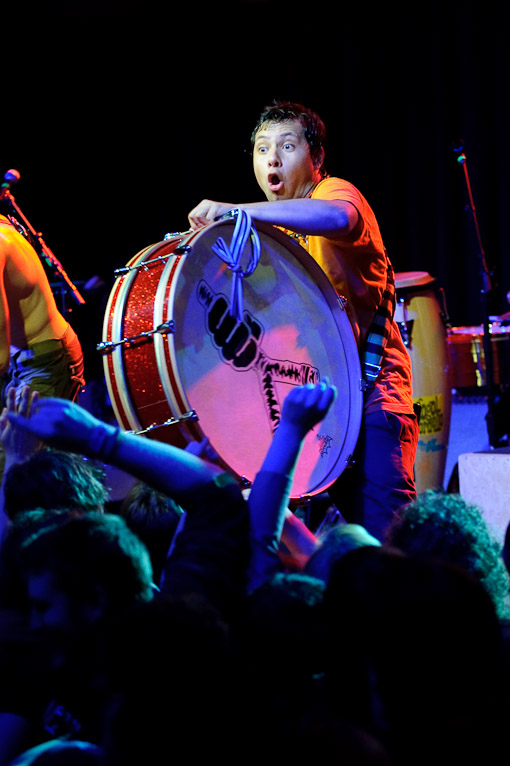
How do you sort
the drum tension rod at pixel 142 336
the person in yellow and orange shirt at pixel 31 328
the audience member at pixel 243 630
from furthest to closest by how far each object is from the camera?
the person in yellow and orange shirt at pixel 31 328
the drum tension rod at pixel 142 336
the audience member at pixel 243 630

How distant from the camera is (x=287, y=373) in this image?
2.63 m

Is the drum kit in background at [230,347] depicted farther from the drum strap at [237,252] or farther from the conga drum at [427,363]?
the conga drum at [427,363]

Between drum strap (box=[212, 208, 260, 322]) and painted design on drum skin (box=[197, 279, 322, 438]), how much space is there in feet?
0.09

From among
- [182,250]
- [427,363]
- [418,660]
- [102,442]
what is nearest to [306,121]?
[182,250]

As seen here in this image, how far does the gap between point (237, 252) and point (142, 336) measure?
0.41 metres

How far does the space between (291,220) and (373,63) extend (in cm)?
576

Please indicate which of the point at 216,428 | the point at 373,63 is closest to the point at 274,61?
the point at 373,63

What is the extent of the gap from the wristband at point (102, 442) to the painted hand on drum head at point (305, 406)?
36 centimetres

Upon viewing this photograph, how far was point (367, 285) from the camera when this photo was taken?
2.89 metres

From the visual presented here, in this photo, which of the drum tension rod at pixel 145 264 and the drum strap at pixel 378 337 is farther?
the drum strap at pixel 378 337

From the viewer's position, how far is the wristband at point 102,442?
146 centimetres

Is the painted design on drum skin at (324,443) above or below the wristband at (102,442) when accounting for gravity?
below

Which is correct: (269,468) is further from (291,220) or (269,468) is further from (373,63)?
(373,63)

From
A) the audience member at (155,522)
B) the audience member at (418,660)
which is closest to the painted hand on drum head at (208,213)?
the audience member at (155,522)
